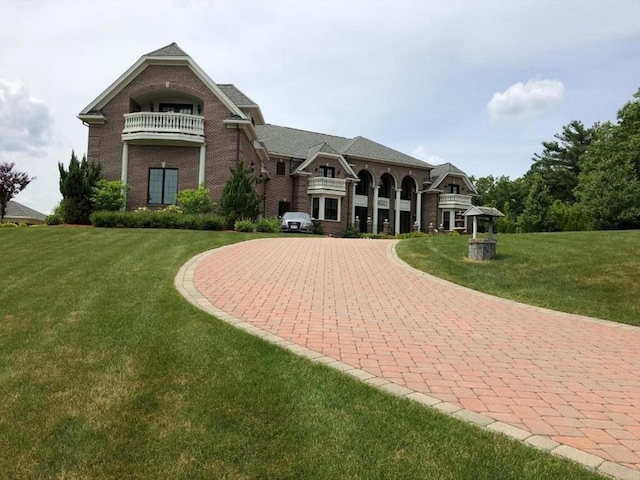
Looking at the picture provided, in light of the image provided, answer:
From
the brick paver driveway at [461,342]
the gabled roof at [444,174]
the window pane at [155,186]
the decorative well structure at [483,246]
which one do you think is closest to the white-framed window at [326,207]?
the gabled roof at [444,174]

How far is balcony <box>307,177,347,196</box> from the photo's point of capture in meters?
35.8

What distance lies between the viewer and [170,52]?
25.1m

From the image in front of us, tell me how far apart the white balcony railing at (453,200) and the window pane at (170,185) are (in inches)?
1061

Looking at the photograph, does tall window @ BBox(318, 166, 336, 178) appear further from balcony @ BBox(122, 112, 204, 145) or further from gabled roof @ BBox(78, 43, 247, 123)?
balcony @ BBox(122, 112, 204, 145)

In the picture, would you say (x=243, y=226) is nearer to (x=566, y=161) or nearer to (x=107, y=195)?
(x=107, y=195)

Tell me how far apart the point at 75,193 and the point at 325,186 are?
1890 cm

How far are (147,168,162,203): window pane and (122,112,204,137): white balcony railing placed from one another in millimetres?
2219

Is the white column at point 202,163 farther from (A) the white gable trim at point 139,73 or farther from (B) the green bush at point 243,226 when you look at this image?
(B) the green bush at point 243,226

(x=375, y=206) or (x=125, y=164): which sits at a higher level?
(x=125, y=164)

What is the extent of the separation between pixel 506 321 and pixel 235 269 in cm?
609

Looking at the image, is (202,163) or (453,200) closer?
(202,163)

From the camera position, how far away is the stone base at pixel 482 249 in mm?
12891

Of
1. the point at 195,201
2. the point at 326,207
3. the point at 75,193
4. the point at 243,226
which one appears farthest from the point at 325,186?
the point at 75,193

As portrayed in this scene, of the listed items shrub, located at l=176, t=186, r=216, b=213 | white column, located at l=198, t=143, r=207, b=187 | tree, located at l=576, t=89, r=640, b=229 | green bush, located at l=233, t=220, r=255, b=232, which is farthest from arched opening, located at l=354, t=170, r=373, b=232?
green bush, located at l=233, t=220, r=255, b=232
